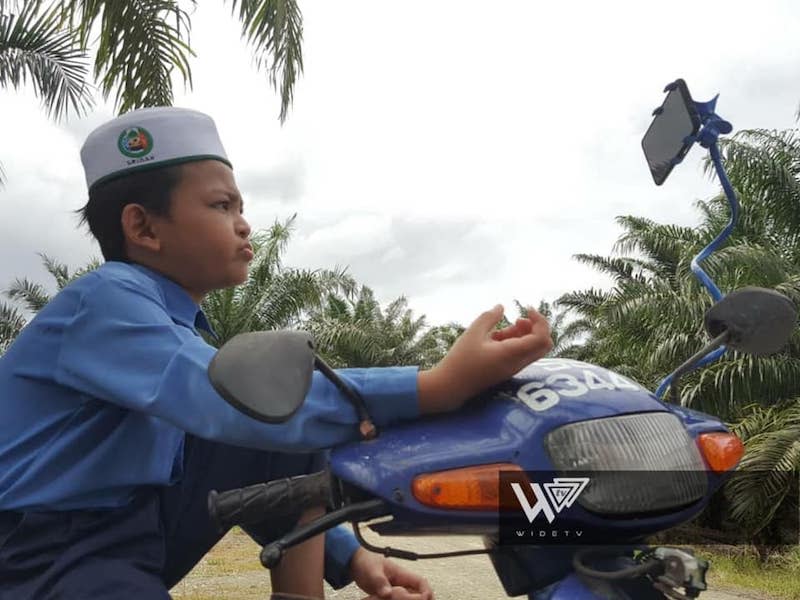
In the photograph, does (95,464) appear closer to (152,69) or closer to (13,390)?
(13,390)

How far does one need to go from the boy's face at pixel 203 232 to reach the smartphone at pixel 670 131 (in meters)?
0.61

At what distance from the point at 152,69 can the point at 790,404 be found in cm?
855

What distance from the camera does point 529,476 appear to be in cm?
84

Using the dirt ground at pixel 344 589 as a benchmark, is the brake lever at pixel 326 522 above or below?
above

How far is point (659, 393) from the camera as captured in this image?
42.4 inches

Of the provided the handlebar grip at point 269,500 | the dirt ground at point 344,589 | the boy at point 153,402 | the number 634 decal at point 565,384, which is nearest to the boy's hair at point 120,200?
the boy at point 153,402

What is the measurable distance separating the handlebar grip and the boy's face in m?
0.43

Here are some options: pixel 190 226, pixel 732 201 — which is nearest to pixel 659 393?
pixel 732 201

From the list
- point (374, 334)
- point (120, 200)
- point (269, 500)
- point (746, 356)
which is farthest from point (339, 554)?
point (374, 334)

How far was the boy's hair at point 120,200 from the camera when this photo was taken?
1269mm

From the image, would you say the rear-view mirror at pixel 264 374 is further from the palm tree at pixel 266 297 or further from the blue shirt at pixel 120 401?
the palm tree at pixel 266 297

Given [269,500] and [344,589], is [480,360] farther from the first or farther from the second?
[344,589]

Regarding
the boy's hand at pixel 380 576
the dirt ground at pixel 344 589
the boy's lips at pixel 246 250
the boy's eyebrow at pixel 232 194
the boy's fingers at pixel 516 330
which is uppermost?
the boy's eyebrow at pixel 232 194

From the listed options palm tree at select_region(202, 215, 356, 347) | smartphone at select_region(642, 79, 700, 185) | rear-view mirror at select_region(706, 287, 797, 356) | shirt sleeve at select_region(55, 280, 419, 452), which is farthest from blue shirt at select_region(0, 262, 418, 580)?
palm tree at select_region(202, 215, 356, 347)
